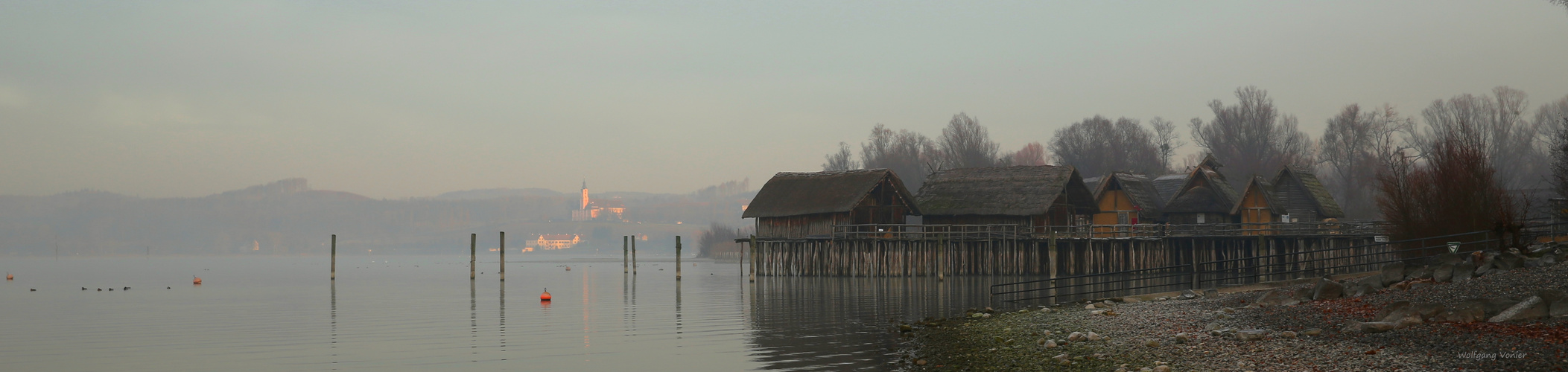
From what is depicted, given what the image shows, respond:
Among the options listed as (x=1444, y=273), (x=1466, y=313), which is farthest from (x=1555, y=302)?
(x=1444, y=273)

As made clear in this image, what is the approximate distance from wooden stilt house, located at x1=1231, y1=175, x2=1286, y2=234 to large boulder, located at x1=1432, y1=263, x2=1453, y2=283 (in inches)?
1454

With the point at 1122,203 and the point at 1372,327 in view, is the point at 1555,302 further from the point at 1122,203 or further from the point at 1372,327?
the point at 1122,203

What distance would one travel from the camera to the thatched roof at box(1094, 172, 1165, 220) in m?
60.6

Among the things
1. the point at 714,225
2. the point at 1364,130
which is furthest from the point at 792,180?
the point at 714,225

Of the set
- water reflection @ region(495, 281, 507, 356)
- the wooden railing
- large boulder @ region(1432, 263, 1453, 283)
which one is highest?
the wooden railing

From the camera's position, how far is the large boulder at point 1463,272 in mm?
21391

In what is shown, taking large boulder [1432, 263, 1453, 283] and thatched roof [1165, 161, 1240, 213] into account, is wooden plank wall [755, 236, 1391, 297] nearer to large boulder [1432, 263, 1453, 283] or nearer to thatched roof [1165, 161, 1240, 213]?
thatched roof [1165, 161, 1240, 213]

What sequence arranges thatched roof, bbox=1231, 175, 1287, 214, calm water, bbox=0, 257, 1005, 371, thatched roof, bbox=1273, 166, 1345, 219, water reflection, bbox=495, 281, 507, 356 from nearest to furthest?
calm water, bbox=0, 257, 1005, 371
water reflection, bbox=495, 281, 507, 356
thatched roof, bbox=1231, 175, 1287, 214
thatched roof, bbox=1273, 166, 1345, 219

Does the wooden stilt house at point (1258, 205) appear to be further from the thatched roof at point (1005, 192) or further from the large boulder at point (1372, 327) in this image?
the large boulder at point (1372, 327)

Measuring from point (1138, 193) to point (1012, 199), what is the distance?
10.6 metres

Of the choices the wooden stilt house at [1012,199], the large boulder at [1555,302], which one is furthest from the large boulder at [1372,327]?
the wooden stilt house at [1012,199]

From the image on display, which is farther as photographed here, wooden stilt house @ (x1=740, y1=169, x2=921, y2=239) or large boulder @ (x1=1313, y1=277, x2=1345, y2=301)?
wooden stilt house @ (x1=740, y1=169, x2=921, y2=239)

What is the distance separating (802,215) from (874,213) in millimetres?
3557

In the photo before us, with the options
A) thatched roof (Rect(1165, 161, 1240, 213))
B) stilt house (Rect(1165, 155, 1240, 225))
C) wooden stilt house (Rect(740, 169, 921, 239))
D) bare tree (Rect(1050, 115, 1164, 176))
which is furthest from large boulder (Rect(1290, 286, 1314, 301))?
bare tree (Rect(1050, 115, 1164, 176))
